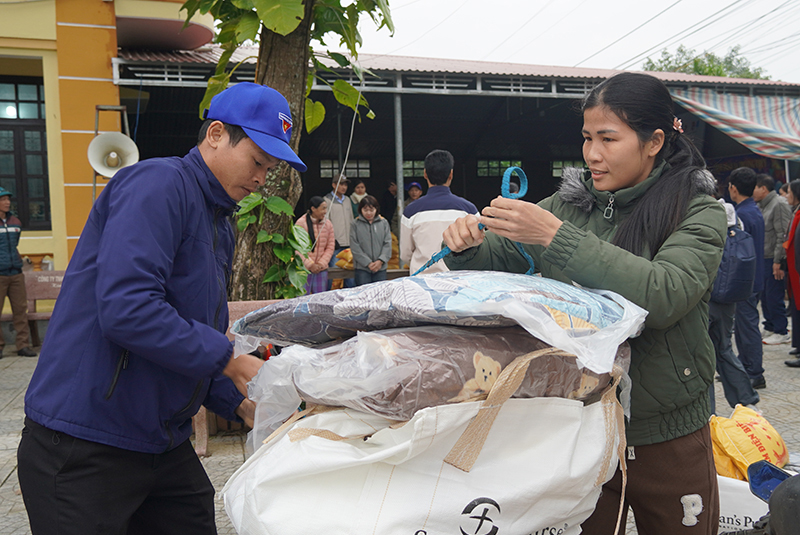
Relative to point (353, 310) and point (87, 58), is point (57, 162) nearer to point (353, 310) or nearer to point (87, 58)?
point (87, 58)

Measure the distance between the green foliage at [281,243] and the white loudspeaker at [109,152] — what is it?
4734 mm

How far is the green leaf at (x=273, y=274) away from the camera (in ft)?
13.7

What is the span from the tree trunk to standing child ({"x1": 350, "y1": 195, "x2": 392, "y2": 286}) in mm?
3941

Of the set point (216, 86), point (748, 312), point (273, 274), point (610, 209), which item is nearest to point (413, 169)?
point (748, 312)

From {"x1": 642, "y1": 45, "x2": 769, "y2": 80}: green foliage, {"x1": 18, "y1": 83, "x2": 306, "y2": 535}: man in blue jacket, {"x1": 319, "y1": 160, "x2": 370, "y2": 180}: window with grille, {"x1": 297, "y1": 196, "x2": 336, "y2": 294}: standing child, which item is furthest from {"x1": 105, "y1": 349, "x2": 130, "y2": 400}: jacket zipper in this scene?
{"x1": 642, "y1": 45, "x2": 769, "y2": 80}: green foliage

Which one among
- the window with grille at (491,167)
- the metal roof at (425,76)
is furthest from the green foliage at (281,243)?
the window with grille at (491,167)

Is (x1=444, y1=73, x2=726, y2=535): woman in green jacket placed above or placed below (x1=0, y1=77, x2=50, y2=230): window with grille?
below

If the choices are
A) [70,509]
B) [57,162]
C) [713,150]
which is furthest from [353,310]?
[713,150]

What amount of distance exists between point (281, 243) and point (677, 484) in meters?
3.21

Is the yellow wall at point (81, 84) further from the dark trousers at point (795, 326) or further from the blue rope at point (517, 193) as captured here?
the dark trousers at point (795, 326)

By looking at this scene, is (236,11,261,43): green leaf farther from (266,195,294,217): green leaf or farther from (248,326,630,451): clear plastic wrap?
(248,326,630,451): clear plastic wrap

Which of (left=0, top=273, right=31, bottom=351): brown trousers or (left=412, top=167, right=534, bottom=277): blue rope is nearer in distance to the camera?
(left=412, top=167, right=534, bottom=277): blue rope

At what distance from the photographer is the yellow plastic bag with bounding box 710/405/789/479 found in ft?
8.77

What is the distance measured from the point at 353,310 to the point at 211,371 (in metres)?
0.44
